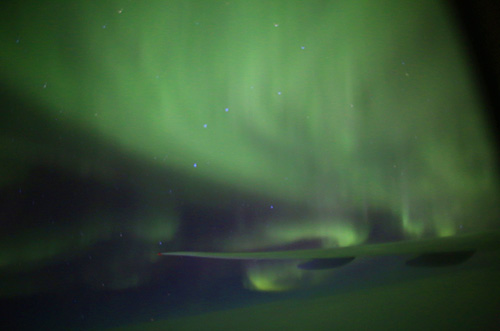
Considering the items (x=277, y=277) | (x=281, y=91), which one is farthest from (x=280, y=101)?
(x=277, y=277)

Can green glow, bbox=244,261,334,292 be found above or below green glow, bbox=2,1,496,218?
below

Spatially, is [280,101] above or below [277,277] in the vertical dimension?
above

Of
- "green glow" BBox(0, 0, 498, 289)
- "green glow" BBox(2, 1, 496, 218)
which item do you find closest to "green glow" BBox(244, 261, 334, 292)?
"green glow" BBox(0, 0, 498, 289)

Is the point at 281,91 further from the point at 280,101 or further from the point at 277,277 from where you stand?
the point at 277,277

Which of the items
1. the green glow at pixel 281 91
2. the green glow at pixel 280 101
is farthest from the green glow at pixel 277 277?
the green glow at pixel 281 91

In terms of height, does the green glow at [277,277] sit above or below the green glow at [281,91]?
below

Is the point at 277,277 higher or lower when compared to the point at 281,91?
lower

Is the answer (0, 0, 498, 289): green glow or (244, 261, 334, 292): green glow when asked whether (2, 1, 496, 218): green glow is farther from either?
(244, 261, 334, 292): green glow

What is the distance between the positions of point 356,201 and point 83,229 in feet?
2.69

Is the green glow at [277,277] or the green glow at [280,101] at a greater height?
the green glow at [280,101]

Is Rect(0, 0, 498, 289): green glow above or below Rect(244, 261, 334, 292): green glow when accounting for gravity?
above

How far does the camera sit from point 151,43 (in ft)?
2.69

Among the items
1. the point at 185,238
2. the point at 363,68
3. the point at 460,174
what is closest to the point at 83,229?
the point at 185,238

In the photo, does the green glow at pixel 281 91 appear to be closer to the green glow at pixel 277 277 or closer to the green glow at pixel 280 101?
the green glow at pixel 280 101
